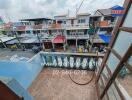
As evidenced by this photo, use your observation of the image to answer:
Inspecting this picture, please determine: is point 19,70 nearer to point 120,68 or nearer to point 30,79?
point 30,79

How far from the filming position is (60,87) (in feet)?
7.82

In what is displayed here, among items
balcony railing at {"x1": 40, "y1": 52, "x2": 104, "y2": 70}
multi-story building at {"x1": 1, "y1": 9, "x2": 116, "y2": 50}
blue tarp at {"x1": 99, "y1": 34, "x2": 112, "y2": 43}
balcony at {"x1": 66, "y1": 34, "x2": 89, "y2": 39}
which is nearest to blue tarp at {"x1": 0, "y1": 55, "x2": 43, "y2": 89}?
balcony railing at {"x1": 40, "y1": 52, "x2": 104, "y2": 70}

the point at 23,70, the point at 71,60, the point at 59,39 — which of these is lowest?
the point at 59,39

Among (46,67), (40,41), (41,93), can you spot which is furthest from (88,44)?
(41,93)

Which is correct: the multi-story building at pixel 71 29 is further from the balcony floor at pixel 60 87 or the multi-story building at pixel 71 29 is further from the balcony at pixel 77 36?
the balcony floor at pixel 60 87

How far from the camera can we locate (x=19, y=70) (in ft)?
6.89

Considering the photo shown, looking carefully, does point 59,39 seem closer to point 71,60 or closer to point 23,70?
point 71,60

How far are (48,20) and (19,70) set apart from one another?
14.4 metres

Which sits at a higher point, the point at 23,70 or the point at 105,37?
the point at 23,70

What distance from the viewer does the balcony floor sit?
2.15 meters

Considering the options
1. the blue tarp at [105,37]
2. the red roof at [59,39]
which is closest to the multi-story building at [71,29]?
the red roof at [59,39]

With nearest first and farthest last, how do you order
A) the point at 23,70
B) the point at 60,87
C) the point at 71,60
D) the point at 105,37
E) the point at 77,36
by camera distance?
1. the point at 23,70
2. the point at 60,87
3. the point at 71,60
4. the point at 105,37
5. the point at 77,36

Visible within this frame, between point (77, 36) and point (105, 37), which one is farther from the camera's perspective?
point (77, 36)

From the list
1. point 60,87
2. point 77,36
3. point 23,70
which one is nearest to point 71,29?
point 77,36
